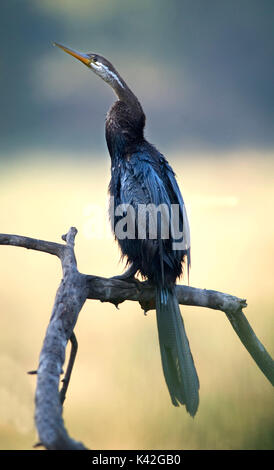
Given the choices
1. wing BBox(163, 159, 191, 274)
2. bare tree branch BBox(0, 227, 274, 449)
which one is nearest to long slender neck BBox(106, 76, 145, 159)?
wing BBox(163, 159, 191, 274)

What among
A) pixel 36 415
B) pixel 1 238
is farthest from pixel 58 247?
pixel 36 415

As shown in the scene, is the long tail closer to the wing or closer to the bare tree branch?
the bare tree branch

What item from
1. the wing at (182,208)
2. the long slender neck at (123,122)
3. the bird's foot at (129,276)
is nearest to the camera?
the bird's foot at (129,276)

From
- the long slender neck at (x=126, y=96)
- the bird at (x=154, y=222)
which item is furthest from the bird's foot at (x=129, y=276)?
the long slender neck at (x=126, y=96)

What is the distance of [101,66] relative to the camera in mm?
2535

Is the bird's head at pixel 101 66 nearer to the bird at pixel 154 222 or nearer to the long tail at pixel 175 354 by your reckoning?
the bird at pixel 154 222

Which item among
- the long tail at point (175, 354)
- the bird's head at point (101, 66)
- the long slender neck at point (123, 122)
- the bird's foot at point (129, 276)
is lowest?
the long tail at point (175, 354)

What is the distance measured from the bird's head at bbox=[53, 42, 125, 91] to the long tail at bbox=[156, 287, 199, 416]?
1.09 m

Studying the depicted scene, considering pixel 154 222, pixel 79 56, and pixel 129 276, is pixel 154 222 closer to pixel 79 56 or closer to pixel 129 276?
pixel 129 276

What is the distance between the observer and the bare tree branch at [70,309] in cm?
116

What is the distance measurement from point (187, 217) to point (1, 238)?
87cm

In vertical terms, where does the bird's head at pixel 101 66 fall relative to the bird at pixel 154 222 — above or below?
above

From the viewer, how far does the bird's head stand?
97.3 inches

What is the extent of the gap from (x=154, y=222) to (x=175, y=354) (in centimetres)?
54
